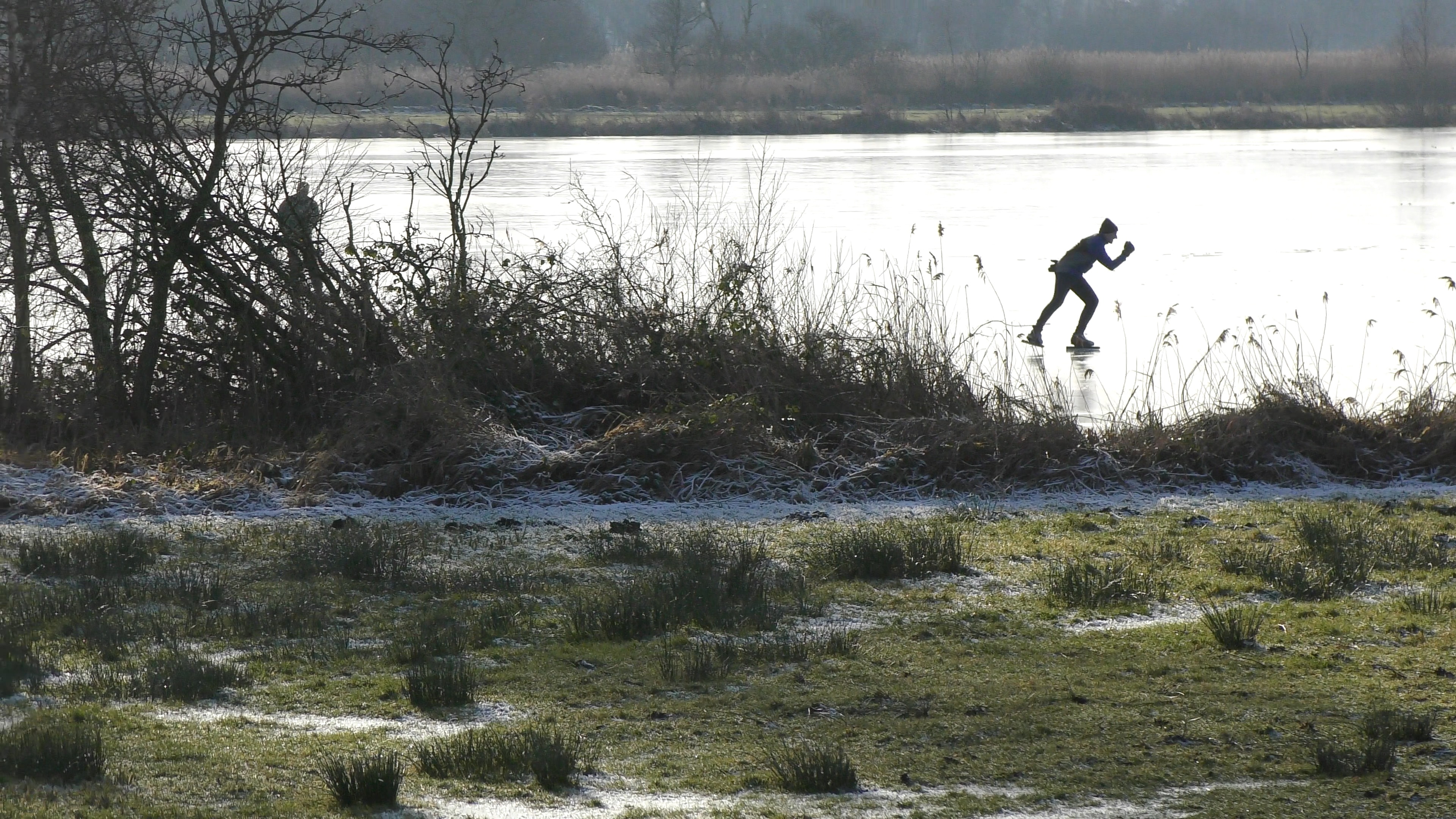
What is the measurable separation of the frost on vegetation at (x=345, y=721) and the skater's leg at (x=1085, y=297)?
9.94m

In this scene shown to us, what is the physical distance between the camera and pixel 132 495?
28.2 feet

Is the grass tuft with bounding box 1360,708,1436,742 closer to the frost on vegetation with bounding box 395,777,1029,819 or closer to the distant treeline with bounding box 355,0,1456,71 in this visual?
the frost on vegetation with bounding box 395,777,1029,819

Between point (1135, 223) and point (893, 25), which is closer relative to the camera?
point (1135, 223)

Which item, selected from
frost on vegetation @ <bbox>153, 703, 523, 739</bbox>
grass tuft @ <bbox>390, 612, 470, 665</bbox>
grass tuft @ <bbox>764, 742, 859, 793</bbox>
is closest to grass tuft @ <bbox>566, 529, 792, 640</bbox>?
grass tuft @ <bbox>390, 612, 470, 665</bbox>

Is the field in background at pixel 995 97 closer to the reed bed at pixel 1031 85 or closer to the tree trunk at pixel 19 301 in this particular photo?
the reed bed at pixel 1031 85

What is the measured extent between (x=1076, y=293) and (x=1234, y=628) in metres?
8.86

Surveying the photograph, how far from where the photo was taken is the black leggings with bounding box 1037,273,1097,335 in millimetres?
13617

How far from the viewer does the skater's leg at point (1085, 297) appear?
44.7 feet

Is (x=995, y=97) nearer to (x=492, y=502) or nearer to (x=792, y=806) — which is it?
(x=492, y=502)

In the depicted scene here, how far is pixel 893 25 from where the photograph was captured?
11075cm

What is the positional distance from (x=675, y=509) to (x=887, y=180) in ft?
68.9

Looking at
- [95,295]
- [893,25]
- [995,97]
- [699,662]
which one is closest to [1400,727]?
[699,662]

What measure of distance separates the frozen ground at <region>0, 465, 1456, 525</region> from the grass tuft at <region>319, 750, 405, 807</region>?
442 centimetres

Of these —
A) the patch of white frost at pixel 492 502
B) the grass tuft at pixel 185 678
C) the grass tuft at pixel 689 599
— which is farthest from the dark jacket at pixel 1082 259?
the grass tuft at pixel 185 678
